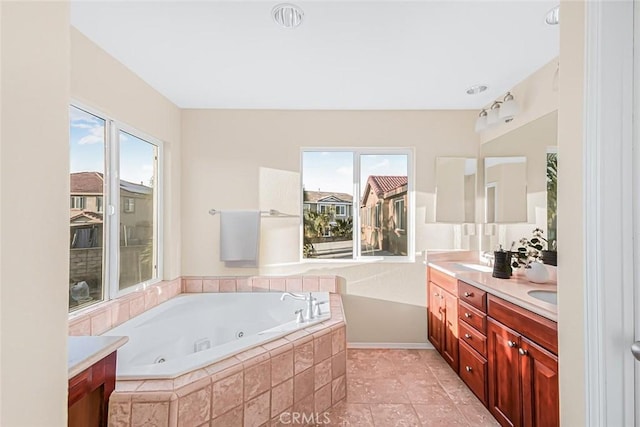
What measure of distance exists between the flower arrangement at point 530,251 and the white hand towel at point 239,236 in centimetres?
208

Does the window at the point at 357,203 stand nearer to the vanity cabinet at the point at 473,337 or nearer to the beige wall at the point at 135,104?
the vanity cabinet at the point at 473,337

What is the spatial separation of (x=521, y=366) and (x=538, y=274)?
0.66 metres

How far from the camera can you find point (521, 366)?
5.35ft

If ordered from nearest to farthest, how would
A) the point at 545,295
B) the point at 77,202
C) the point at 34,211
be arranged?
the point at 34,211, the point at 545,295, the point at 77,202

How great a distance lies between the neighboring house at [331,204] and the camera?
10.4 feet

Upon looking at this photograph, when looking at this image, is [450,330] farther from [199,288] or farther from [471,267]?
[199,288]

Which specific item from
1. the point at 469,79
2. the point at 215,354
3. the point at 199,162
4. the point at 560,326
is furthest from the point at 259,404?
the point at 469,79

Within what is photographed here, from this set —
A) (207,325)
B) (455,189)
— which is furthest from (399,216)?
(207,325)

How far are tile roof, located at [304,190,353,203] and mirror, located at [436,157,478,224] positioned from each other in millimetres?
851

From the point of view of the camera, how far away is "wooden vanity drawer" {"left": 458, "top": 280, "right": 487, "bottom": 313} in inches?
79.5

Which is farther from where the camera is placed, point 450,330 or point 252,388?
point 450,330

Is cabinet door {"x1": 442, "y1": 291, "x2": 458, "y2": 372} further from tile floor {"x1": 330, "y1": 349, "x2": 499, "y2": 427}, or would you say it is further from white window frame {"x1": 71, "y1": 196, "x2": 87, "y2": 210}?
white window frame {"x1": 71, "y1": 196, "x2": 87, "y2": 210}

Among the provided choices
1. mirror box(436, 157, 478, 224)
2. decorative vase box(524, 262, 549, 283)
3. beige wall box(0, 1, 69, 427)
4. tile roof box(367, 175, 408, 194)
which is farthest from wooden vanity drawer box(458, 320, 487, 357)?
beige wall box(0, 1, 69, 427)

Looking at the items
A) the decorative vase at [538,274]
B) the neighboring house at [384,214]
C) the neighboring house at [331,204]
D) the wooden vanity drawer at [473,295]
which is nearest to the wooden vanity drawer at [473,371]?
the wooden vanity drawer at [473,295]
